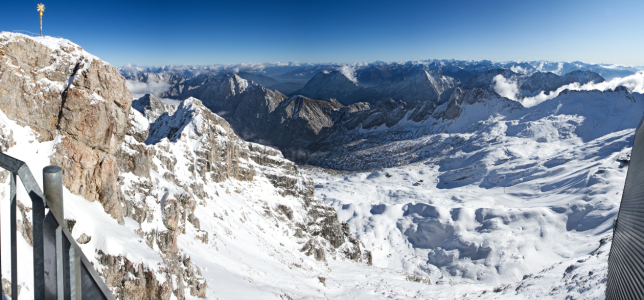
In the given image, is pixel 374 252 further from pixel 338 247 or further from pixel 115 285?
pixel 115 285

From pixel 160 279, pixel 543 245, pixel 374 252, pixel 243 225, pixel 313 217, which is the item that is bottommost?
pixel 374 252

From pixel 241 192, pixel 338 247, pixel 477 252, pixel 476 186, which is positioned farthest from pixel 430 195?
pixel 241 192

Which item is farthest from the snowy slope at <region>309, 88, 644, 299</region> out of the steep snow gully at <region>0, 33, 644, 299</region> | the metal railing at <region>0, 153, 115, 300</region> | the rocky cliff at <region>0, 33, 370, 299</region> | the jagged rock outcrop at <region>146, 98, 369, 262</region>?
the metal railing at <region>0, 153, 115, 300</region>

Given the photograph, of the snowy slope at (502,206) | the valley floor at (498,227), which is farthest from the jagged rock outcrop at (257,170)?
the snowy slope at (502,206)

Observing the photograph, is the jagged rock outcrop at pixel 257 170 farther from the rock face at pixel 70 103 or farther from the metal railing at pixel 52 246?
the metal railing at pixel 52 246

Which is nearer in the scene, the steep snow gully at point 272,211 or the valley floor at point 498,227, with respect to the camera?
the steep snow gully at point 272,211
